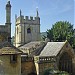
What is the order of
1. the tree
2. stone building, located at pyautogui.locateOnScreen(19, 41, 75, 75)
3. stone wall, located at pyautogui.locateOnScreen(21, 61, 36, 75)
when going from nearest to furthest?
stone wall, located at pyautogui.locateOnScreen(21, 61, 36, 75) → stone building, located at pyautogui.locateOnScreen(19, 41, 75, 75) → the tree

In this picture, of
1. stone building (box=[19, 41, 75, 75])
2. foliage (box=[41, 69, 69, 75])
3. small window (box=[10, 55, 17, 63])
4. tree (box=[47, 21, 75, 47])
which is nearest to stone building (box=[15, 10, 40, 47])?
tree (box=[47, 21, 75, 47])

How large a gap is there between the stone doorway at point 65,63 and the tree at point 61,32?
20221mm

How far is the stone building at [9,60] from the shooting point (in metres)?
27.0

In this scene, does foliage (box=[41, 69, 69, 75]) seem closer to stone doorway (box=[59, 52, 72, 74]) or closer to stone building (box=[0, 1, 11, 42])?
stone doorway (box=[59, 52, 72, 74])

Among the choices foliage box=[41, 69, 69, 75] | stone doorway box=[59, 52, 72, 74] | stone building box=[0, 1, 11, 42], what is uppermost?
stone building box=[0, 1, 11, 42]

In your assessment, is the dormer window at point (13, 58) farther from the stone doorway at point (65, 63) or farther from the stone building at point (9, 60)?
the stone doorway at point (65, 63)

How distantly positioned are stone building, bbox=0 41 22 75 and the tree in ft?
89.6

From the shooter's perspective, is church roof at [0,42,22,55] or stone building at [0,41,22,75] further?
church roof at [0,42,22,55]

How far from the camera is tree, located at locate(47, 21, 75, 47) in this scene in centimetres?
5488

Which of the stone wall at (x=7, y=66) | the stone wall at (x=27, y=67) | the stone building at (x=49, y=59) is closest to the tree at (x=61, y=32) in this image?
the stone building at (x=49, y=59)

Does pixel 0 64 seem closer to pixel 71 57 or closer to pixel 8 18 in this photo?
pixel 8 18

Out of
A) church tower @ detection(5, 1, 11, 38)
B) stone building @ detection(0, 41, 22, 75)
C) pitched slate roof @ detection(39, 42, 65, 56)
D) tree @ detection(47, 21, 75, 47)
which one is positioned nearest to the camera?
stone building @ detection(0, 41, 22, 75)

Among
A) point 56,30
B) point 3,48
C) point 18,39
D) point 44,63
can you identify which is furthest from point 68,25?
→ point 3,48

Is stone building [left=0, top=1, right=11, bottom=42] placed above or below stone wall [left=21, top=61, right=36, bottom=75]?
above
